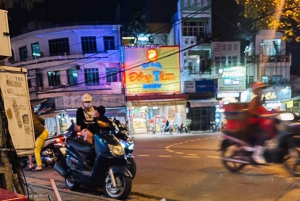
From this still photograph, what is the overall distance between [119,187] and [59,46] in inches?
806

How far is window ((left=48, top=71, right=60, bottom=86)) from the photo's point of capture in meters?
22.0

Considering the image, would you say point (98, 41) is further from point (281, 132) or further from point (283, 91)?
point (281, 132)

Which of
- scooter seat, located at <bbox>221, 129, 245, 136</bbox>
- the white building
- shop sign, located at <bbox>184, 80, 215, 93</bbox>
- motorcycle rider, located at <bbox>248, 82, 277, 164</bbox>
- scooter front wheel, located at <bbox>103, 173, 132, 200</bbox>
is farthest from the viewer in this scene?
the white building

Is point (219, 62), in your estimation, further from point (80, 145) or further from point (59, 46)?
point (80, 145)

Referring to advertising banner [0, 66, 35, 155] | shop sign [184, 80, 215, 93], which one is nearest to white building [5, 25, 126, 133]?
shop sign [184, 80, 215, 93]

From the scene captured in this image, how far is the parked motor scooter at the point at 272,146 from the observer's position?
15.9ft

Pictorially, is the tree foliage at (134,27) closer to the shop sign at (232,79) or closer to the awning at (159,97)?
the awning at (159,97)

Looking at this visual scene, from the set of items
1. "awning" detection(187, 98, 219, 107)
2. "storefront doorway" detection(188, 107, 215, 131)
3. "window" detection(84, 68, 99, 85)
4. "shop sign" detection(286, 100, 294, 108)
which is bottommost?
"storefront doorway" detection(188, 107, 215, 131)

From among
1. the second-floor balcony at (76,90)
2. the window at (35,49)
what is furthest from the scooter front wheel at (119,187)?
the window at (35,49)

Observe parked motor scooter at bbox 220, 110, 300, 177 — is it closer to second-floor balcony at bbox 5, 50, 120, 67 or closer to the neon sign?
the neon sign

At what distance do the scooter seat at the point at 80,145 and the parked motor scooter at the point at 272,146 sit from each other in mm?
3027

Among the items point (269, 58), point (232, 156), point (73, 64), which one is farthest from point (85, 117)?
point (269, 58)

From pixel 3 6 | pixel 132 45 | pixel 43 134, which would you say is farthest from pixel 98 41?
pixel 3 6

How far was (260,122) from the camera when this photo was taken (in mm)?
5156
